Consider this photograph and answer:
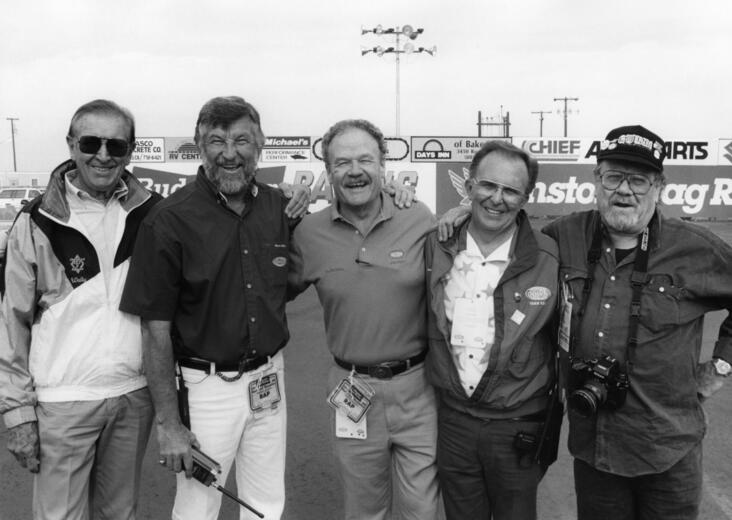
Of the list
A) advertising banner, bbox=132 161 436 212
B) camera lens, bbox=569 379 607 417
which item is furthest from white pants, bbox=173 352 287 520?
advertising banner, bbox=132 161 436 212

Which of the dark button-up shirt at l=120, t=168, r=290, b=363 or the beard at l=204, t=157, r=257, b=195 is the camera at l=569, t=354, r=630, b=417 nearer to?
the dark button-up shirt at l=120, t=168, r=290, b=363

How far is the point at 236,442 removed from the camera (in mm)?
3039

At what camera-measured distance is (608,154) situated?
2.69m

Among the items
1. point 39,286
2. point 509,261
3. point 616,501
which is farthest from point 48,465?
point 616,501

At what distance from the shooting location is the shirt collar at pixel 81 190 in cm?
283

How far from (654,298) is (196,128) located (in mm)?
2213

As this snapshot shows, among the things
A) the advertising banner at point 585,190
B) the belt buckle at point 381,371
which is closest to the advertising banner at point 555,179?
the advertising banner at point 585,190

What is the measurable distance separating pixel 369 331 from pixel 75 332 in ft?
4.39

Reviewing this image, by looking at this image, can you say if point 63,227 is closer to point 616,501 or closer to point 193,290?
point 193,290

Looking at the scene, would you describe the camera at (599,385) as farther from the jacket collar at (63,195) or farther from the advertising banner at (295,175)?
the advertising banner at (295,175)

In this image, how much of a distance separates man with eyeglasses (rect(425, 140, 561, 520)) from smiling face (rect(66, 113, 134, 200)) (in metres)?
1.56

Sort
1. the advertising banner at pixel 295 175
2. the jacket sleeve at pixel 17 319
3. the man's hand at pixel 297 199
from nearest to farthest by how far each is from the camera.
Answer: the jacket sleeve at pixel 17 319 < the man's hand at pixel 297 199 < the advertising banner at pixel 295 175

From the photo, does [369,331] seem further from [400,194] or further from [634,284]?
[634,284]

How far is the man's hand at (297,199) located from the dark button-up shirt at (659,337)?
146 centimetres
